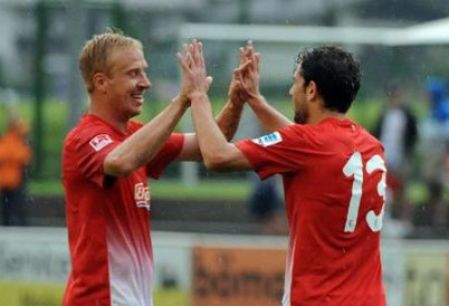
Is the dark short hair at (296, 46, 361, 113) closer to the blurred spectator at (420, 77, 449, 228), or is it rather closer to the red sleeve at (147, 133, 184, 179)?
the red sleeve at (147, 133, 184, 179)

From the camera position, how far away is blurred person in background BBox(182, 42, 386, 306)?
24.7ft

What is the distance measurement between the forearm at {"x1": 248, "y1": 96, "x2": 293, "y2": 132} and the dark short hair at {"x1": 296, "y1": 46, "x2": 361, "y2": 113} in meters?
0.51

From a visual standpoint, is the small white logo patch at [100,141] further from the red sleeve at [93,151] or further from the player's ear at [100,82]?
the player's ear at [100,82]

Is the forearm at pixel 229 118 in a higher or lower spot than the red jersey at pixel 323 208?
higher

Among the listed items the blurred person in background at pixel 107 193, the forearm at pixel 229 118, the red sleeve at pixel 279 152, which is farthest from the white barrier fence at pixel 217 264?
the red sleeve at pixel 279 152

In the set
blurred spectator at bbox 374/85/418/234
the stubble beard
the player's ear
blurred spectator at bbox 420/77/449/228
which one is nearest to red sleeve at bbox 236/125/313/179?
the stubble beard

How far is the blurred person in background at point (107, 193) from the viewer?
7664 mm

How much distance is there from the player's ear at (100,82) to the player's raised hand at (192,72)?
0.38 m

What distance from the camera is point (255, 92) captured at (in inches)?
316

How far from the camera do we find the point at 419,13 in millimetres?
20078

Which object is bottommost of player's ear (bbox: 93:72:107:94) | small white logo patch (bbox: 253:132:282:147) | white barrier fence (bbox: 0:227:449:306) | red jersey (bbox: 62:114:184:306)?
white barrier fence (bbox: 0:227:449:306)

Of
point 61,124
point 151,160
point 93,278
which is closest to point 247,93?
point 151,160

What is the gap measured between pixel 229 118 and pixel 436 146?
10372 millimetres

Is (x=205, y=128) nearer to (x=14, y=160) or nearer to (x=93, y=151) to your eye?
(x=93, y=151)
